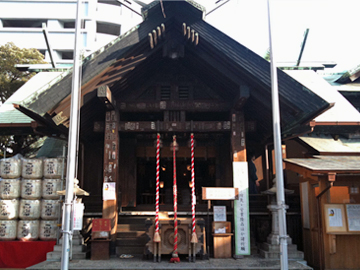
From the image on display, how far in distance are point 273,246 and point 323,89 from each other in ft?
19.6

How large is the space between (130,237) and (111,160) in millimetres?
2329

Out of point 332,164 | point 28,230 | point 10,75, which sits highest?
point 10,75

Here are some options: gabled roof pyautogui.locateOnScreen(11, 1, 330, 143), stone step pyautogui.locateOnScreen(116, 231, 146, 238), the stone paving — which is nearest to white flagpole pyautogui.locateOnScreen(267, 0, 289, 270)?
gabled roof pyautogui.locateOnScreen(11, 1, 330, 143)

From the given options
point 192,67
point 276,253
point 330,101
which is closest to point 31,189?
point 192,67

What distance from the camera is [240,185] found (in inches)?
360

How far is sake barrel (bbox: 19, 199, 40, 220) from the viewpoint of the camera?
1012cm

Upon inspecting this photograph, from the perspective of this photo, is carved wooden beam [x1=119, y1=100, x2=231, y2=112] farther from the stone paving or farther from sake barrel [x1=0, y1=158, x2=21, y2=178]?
the stone paving

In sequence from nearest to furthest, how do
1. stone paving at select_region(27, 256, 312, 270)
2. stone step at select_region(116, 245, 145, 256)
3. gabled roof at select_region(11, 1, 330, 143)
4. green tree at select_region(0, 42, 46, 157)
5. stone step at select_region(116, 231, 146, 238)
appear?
1. stone paving at select_region(27, 256, 312, 270)
2. gabled roof at select_region(11, 1, 330, 143)
3. stone step at select_region(116, 245, 145, 256)
4. stone step at select_region(116, 231, 146, 238)
5. green tree at select_region(0, 42, 46, 157)

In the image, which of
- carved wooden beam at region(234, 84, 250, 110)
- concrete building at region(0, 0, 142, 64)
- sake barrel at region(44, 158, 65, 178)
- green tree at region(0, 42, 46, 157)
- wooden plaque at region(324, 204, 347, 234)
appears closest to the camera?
wooden plaque at region(324, 204, 347, 234)

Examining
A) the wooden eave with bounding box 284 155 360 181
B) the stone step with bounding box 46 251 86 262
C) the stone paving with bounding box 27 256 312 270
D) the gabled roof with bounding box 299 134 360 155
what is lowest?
the stone paving with bounding box 27 256 312 270

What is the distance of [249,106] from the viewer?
1031 centimetres

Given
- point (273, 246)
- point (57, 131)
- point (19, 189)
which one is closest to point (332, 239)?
point (273, 246)

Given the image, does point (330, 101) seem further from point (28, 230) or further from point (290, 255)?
point (28, 230)

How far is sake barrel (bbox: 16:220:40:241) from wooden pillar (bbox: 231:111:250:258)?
603 centimetres
